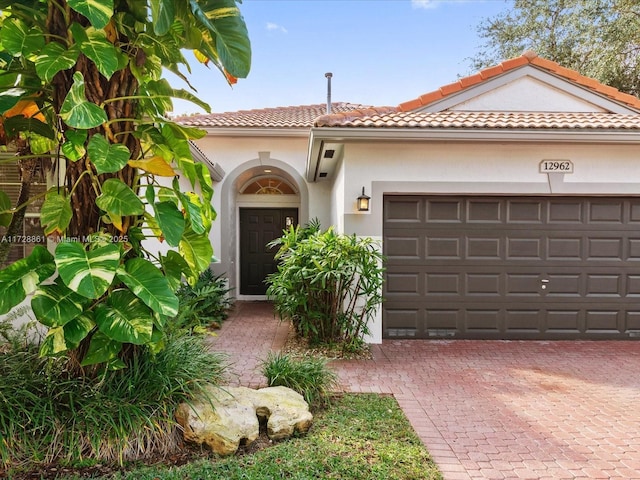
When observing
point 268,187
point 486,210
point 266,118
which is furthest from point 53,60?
point 266,118

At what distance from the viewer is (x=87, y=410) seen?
2762mm

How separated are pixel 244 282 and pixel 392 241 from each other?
5392 millimetres

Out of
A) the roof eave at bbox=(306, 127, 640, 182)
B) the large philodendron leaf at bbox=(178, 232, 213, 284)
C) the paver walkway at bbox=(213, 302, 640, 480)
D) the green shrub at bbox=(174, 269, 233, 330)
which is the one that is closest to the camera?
the paver walkway at bbox=(213, 302, 640, 480)

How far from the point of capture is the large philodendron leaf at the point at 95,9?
7.47 ft

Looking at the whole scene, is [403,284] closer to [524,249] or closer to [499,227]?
[499,227]

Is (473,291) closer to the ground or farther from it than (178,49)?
closer to the ground

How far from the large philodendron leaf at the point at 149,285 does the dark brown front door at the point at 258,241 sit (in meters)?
7.66

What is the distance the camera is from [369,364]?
522 centimetres

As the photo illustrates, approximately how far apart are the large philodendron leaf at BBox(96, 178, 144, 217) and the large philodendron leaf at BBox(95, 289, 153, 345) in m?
0.57

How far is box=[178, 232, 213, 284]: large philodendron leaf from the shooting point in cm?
313

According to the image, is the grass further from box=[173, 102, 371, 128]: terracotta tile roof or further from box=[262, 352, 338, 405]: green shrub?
box=[173, 102, 371, 128]: terracotta tile roof

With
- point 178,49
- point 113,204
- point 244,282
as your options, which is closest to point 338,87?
point 244,282

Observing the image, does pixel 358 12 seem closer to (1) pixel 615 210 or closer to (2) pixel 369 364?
(1) pixel 615 210

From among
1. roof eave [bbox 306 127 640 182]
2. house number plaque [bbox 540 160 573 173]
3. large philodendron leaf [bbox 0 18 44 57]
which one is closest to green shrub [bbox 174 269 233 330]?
roof eave [bbox 306 127 640 182]
